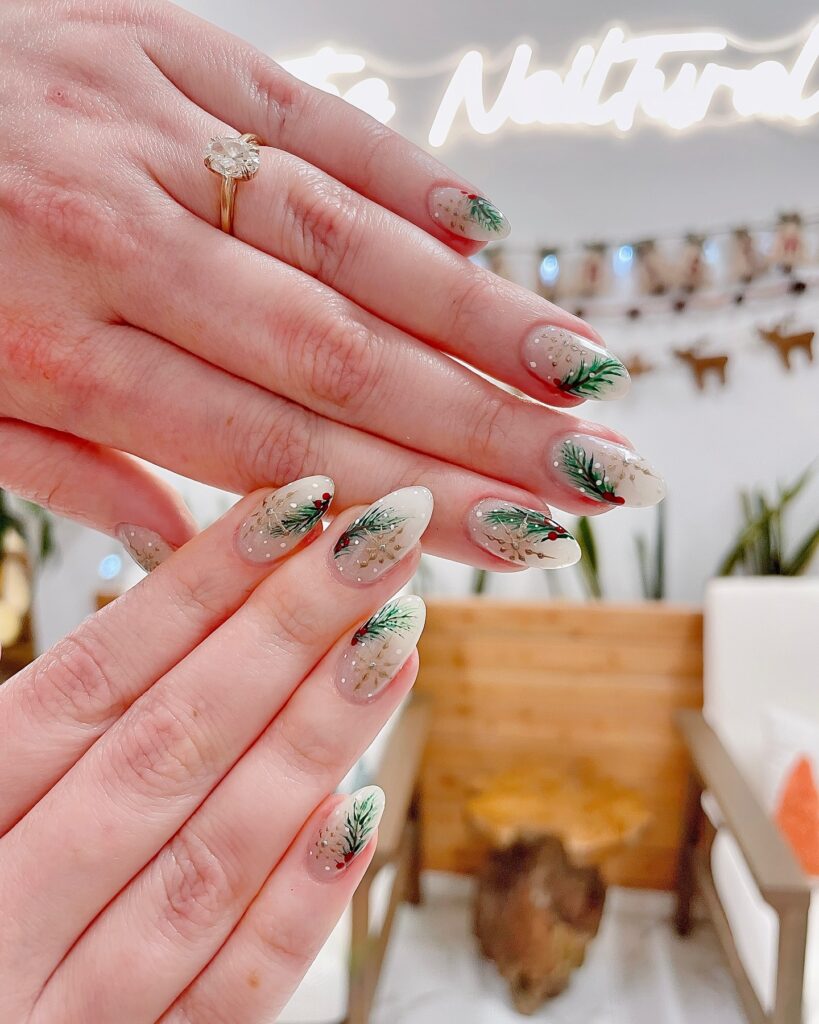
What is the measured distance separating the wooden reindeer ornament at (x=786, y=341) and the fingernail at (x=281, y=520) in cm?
192

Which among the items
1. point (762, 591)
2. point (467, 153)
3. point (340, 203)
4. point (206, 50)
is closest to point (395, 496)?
point (340, 203)

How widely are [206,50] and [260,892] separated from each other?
524 mm

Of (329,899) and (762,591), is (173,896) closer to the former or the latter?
(329,899)

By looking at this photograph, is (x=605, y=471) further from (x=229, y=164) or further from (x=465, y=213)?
(x=229, y=164)

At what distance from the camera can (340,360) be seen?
46 centimetres

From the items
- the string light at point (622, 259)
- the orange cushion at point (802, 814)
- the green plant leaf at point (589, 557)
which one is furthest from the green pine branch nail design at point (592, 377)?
the string light at point (622, 259)

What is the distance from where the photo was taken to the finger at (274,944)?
0.46 metres

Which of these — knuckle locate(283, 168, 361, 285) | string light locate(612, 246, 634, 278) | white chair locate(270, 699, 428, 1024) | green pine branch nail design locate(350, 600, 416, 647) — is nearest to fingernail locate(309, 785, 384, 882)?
green pine branch nail design locate(350, 600, 416, 647)

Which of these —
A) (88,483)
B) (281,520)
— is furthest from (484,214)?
(88,483)

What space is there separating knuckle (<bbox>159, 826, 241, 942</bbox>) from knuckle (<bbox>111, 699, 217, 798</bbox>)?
0.04m

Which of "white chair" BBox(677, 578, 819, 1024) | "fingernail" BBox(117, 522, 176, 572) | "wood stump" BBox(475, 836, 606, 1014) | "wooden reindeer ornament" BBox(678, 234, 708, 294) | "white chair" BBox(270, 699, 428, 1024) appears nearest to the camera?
"fingernail" BBox(117, 522, 176, 572)

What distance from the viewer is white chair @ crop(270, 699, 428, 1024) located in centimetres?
137

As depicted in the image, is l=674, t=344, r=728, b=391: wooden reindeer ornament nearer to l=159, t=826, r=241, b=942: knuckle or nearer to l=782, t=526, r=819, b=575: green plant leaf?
l=782, t=526, r=819, b=575: green plant leaf

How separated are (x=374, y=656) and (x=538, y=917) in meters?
1.52
